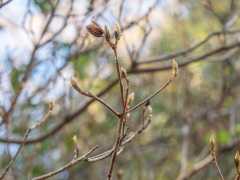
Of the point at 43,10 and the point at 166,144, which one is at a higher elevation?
the point at 43,10

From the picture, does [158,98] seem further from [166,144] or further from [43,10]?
[43,10]

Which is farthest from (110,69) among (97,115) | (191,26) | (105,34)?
(105,34)

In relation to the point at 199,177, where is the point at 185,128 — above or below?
above

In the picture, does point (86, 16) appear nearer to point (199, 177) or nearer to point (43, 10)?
point (43, 10)

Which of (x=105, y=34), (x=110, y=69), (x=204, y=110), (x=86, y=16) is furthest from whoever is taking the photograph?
(x=110, y=69)

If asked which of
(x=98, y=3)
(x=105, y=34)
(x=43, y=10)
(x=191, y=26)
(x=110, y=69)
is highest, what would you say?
(x=191, y=26)

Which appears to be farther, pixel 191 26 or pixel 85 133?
pixel 191 26

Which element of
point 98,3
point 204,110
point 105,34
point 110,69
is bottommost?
point 105,34

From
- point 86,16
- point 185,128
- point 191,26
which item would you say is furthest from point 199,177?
point 191,26

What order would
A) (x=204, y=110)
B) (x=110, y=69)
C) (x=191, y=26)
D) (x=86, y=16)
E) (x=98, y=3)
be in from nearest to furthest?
(x=86, y=16) → (x=98, y=3) → (x=204, y=110) → (x=110, y=69) → (x=191, y=26)
